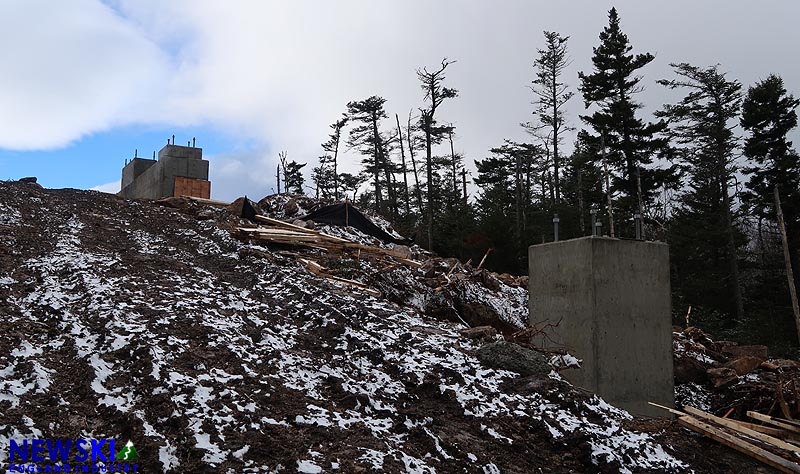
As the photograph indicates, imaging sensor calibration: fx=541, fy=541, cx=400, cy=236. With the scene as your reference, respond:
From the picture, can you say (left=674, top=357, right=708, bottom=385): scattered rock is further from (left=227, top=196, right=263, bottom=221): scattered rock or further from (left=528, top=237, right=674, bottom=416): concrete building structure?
(left=227, top=196, right=263, bottom=221): scattered rock

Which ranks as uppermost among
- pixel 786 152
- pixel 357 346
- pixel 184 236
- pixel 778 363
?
Answer: pixel 786 152

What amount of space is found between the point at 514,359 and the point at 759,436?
2428 mm

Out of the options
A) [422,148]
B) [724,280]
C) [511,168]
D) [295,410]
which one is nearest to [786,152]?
[724,280]

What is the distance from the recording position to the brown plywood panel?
17.9m

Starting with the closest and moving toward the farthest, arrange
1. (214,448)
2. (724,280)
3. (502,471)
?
(214,448), (502,471), (724,280)

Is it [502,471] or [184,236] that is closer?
[502,471]

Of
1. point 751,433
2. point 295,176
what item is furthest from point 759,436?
point 295,176

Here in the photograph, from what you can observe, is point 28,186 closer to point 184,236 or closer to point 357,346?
point 184,236

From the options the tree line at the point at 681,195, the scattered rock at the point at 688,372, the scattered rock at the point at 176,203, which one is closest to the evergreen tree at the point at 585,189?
the tree line at the point at 681,195

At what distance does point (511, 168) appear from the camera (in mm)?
33281

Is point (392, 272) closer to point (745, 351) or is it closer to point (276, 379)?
point (276, 379)

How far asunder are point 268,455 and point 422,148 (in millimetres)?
30012

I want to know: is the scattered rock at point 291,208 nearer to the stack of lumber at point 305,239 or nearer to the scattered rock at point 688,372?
the stack of lumber at point 305,239

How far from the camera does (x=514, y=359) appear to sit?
19.3ft
